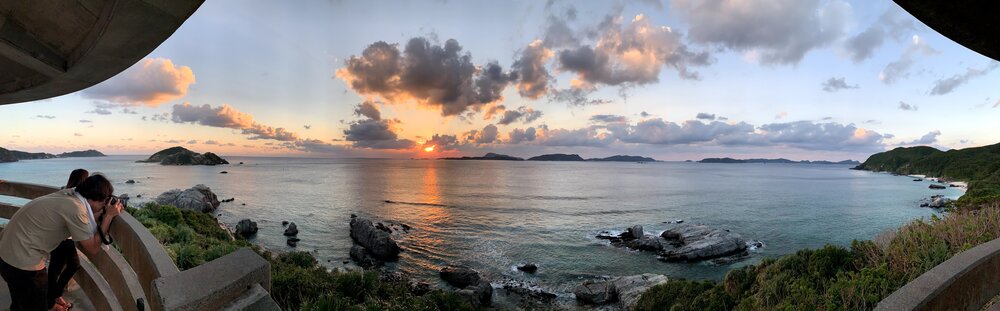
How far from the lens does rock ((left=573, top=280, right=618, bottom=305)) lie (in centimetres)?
1833

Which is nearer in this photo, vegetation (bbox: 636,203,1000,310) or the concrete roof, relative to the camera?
the concrete roof

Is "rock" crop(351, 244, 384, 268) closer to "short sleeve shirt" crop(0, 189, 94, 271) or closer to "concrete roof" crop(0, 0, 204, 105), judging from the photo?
"concrete roof" crop(0, 0, 204, 105)

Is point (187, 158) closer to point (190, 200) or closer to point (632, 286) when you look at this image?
point (190, 200)

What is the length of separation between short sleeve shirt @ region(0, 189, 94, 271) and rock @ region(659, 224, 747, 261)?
89.7 ft

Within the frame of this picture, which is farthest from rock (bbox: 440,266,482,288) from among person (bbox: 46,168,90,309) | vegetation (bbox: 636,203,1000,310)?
person (bbox: 46,168,90,309)

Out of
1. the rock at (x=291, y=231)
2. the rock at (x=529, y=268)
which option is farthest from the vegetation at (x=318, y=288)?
the rock at (x=291, y=231)

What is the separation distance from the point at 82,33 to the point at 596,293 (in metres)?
18.6

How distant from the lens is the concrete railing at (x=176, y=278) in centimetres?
262

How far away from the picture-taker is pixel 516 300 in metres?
18.8

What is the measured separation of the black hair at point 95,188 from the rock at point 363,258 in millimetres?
21723

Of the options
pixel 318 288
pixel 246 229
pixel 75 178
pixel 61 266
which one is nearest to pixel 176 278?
pixel 61 266

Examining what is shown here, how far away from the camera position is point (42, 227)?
3842mm

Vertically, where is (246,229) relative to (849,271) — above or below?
below

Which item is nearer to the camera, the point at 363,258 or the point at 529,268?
the point at 529,268
